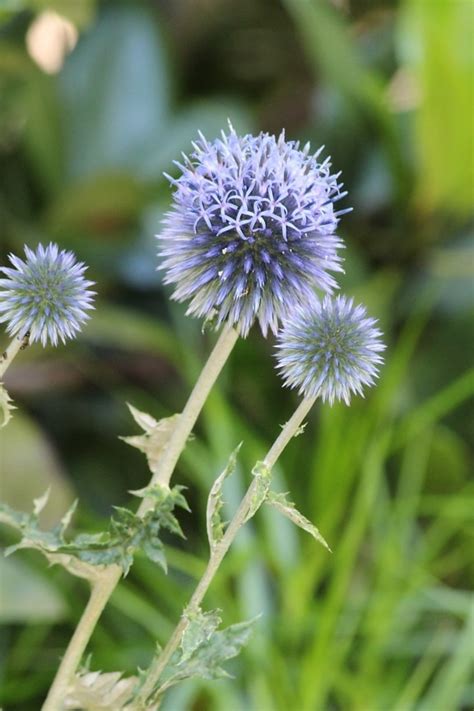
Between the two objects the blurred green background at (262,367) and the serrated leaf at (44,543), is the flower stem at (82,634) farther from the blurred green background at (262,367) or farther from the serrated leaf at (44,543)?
the blurred green background at (262,367)

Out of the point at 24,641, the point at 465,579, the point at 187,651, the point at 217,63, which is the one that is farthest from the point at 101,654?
the point at 217,63

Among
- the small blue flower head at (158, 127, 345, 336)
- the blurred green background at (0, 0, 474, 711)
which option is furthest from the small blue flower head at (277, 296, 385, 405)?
the blurred green background at (0, 0, 474, 711)

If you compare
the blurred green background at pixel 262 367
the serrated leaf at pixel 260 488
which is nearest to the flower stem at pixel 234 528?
the serrated leaf at pixel 260 488

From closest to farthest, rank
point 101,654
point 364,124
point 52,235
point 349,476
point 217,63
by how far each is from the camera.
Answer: point 101,654 → point 349,476 → point 52,235 → point 364,124 → point 217,63

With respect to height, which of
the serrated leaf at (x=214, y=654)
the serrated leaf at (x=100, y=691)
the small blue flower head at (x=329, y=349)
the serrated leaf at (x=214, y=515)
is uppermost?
the small blue flower head at (x=329, y=349)

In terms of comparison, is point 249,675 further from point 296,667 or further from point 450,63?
point 450,63

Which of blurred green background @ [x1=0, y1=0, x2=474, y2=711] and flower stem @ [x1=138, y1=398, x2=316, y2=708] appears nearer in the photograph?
flower stem @ [x1=138, y1=398, x2=316, y2=708]

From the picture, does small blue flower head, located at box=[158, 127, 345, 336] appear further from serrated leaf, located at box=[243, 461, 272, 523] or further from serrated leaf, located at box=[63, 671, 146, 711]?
serrated leaf, located at box=[63, 671, 146, 711]
